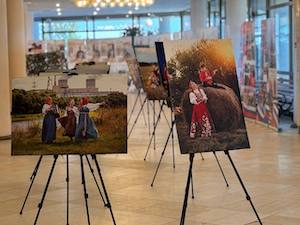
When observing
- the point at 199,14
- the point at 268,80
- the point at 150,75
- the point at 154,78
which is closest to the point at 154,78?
the point at 154,78

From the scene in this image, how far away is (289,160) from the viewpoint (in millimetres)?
9008

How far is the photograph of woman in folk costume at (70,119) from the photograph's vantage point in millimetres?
5129

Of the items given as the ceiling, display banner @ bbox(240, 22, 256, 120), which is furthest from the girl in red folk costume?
the ceiling

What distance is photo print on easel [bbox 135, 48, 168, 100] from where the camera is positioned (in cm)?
941

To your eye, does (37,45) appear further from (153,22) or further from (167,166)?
(167,166)

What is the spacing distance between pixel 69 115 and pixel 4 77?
7010mm

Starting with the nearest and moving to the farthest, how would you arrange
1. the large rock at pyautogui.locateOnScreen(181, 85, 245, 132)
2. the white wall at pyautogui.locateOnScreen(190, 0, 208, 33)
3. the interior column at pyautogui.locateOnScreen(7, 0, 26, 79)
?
the large rock at pyautogui.locateOnScreen(181, 85, 245, 132) < the interior column at pyautogui.locateOnScreen(7, 0, 26, 79) < the white wall at pyautogui.locateOnScreen(190, 0, 208, 33)

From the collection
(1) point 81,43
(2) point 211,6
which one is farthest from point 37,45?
(2) point 211,6

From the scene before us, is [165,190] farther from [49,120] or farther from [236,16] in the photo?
[236,16]

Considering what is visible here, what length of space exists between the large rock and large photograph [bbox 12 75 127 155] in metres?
0.56

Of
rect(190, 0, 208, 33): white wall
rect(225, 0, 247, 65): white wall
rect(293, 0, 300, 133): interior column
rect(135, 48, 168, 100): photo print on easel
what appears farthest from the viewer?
rect(190, 0, 208, 33): white wall

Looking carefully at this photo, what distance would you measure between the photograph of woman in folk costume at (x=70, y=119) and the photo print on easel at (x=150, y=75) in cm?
413

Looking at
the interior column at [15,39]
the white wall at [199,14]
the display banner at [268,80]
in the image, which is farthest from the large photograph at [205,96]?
the white wall at [199,14]

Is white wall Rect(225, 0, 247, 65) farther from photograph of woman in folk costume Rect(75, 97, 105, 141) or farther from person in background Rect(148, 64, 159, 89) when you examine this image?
photograph of woman in folk costume Rect(75, 97, 105, 141)
